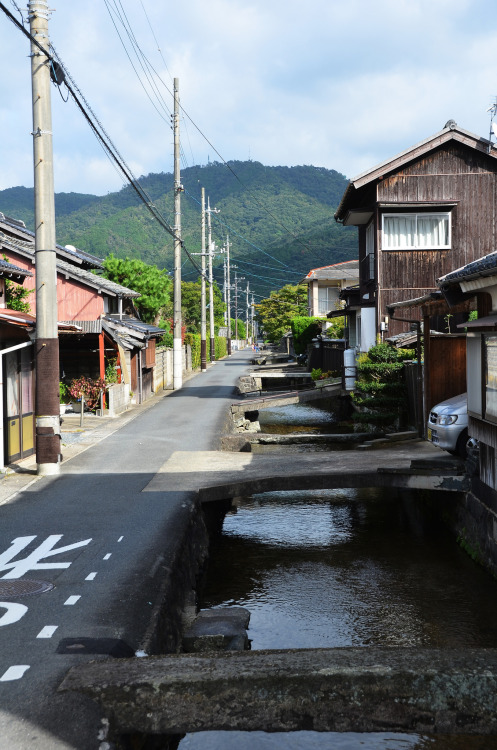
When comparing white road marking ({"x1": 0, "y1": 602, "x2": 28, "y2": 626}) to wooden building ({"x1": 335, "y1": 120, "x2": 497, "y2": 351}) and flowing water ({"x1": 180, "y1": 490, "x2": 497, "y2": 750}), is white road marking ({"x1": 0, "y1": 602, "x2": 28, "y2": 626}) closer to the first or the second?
flowing water ({"x1": 180, "y1": 490, "x2": 497, "y2": 750})

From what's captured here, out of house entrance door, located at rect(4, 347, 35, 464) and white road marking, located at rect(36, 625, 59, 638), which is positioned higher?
house entrance door, located at rect(4, 347, 35, 464)

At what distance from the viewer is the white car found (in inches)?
601

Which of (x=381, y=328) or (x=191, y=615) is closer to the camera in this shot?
(x=191, y=615)

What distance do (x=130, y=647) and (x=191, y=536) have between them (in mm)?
4914

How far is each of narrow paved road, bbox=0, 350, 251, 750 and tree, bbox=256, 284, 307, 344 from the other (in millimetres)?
61888

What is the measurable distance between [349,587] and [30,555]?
496cm

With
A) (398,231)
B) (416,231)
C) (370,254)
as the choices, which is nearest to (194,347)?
(370,254)

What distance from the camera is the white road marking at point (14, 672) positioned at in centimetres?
594

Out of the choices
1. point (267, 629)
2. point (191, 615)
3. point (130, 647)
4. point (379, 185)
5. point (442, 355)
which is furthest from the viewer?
point (379, 185)

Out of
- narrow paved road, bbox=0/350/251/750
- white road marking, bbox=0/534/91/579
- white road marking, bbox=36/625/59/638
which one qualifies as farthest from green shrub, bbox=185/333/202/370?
white road marking, bbox=36/625/59/638

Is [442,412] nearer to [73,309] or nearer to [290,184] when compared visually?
[73,309]

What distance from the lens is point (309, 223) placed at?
5886 inches

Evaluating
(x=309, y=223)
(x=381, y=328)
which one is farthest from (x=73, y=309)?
(x=309, y=223)

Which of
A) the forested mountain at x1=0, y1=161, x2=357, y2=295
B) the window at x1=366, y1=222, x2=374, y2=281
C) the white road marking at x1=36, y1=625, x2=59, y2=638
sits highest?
the forested mountain at x1=0, y1=161, x2=357, y2=295
